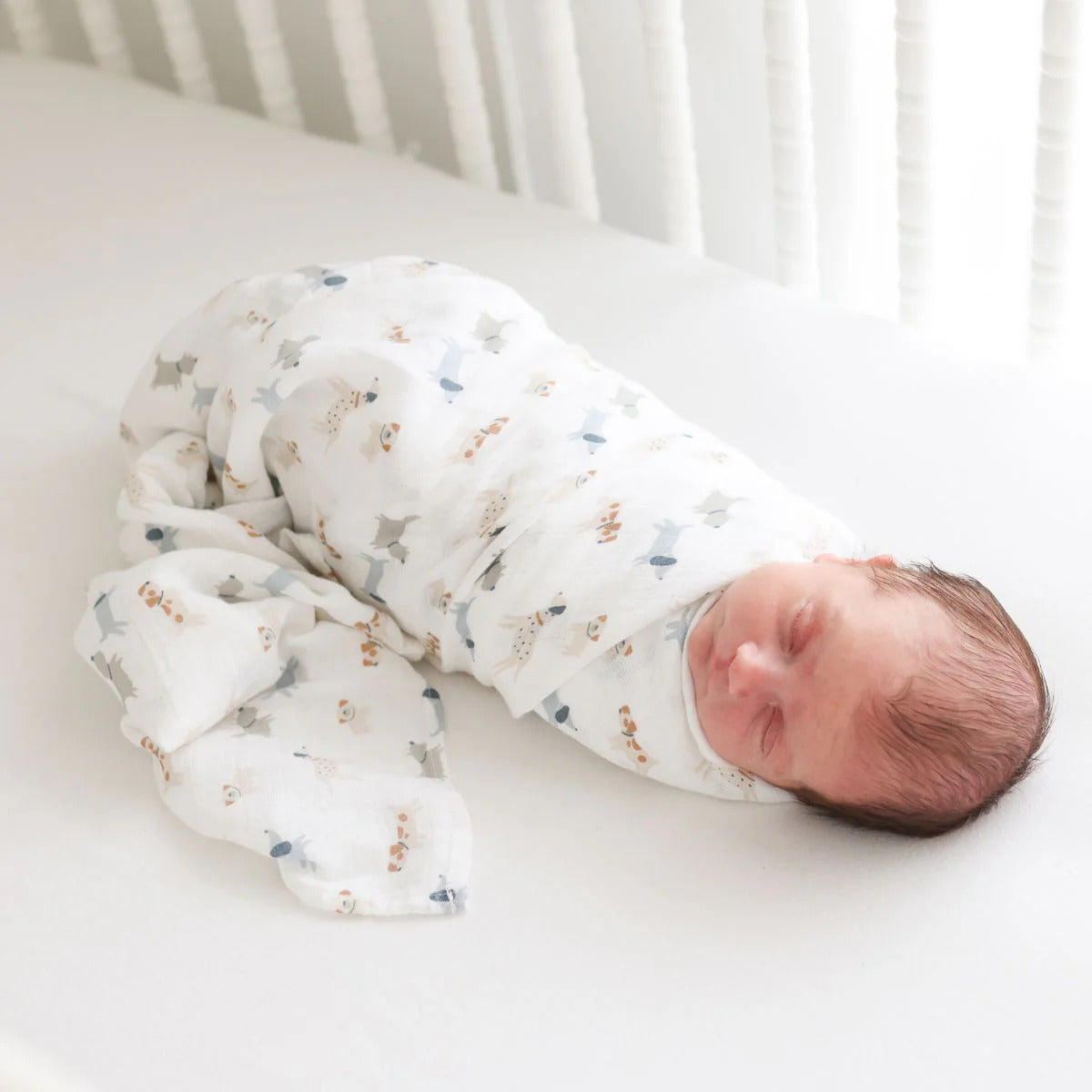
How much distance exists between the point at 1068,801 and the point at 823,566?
0.68ft

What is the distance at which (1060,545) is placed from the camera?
1.02 metres

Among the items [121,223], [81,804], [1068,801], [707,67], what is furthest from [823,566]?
[121,223]

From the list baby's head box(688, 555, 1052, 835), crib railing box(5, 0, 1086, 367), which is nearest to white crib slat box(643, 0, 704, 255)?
crib railing box(5, 0, 1086, 367)

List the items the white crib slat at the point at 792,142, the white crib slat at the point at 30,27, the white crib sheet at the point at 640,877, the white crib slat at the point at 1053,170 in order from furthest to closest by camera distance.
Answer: the white crib slat at the point at 30,27 → the white crib slat at the point at 792,142 → the white crib slat at the point at 1053,170 → the white crib sheet at the point at 640,877

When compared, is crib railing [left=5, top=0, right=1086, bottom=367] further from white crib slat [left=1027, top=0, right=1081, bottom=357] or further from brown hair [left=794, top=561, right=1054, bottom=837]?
brown hair [left=794, top=561, right=1054, bottom=837]

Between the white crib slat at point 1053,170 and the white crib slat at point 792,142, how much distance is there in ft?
0.72

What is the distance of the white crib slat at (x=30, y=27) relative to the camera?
5.80ft

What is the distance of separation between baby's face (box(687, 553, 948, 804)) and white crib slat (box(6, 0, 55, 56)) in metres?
1.35

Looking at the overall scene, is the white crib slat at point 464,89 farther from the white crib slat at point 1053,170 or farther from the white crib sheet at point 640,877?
the white crib slat at point 1053,170

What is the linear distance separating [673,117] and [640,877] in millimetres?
781

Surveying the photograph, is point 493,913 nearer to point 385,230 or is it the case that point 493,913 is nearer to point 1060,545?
point 1060,545

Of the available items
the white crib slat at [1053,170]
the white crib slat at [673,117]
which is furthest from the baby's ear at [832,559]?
the white crib slat at [673,117]

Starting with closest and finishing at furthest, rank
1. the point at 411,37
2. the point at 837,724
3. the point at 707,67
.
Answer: the point at 837,724, the point at 707,67, the point at 411,37

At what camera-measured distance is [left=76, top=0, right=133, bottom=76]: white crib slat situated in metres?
1.72
